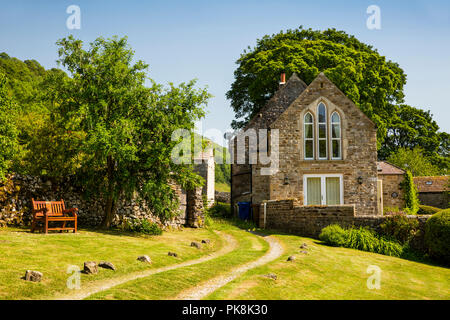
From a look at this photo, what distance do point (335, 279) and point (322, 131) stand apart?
52.2ft

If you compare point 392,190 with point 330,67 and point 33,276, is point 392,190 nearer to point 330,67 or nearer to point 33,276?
point 330,67

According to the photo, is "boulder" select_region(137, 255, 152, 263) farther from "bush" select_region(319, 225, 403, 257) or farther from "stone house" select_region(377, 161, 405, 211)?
"stone house" select_region(377, 161, 405, 211)

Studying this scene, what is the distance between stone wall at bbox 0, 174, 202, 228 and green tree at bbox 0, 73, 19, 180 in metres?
0.94

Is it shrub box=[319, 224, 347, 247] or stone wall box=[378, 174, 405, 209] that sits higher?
stone wall box=[378, 174, 405, 209]

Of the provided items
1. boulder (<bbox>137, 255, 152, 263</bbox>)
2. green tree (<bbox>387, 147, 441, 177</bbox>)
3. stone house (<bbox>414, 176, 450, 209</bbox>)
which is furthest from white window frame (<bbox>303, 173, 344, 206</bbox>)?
green tree (<bbox>387, 147, 441, 177</bbox>)

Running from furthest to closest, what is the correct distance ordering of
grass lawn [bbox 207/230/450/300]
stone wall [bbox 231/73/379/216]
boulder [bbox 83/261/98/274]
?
stone wall [bbox 231/73/379/216] → boulder [bbox 83/261/98/274] → grass lawn [bbox 207/230/450/300]

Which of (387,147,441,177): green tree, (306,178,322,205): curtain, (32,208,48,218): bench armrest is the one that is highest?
(387,147,441,177): green tree

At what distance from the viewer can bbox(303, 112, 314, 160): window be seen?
89.3 ft

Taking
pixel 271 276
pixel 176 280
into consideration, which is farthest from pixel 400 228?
pixel 176 280

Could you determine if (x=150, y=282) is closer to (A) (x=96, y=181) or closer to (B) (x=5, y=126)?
(A) (x=96, y=181)

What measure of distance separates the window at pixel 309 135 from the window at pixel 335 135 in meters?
1.38

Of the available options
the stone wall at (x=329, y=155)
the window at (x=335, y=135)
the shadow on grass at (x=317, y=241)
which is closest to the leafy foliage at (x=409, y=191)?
the stone wall at (x=329, y=155)

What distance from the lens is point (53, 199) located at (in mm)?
18781

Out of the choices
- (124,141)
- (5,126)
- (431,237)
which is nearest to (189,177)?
(124,141)
